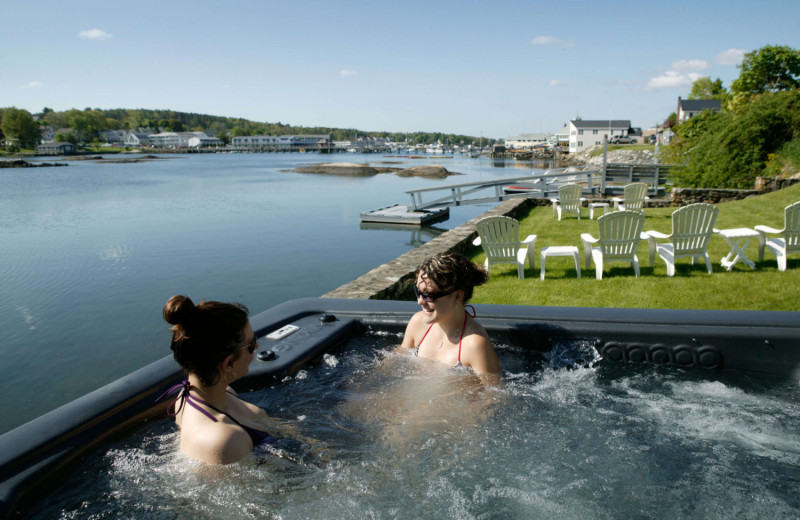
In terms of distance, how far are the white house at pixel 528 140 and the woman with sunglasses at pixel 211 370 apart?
14669cm

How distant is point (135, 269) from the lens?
36.0 feet

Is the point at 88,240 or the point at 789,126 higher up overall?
the point at 789,126

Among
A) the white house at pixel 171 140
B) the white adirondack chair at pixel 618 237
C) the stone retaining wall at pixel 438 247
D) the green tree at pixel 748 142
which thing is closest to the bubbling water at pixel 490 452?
the stone retaining wall at pixel 438 247

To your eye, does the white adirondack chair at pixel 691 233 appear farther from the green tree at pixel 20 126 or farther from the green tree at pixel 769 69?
the green tree at pixel 20 126

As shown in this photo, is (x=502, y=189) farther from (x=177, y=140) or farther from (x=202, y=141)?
(x=177, y=140)

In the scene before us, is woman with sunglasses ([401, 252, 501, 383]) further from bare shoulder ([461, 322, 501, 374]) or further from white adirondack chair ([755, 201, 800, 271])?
white adirondack chair ([755, 201, 800, 271])

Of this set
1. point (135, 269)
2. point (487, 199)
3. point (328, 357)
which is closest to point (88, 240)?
point (135, 269)

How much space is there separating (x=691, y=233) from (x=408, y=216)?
465 inches

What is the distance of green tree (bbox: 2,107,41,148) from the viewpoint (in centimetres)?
10675

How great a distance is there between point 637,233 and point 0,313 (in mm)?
9819

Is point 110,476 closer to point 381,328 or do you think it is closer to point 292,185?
point 381,328

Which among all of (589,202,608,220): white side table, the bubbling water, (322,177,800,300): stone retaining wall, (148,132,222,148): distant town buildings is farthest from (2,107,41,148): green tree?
the bubbling water

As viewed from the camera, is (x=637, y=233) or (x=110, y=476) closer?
(x=110, y=476)

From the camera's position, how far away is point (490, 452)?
2.43 metres
